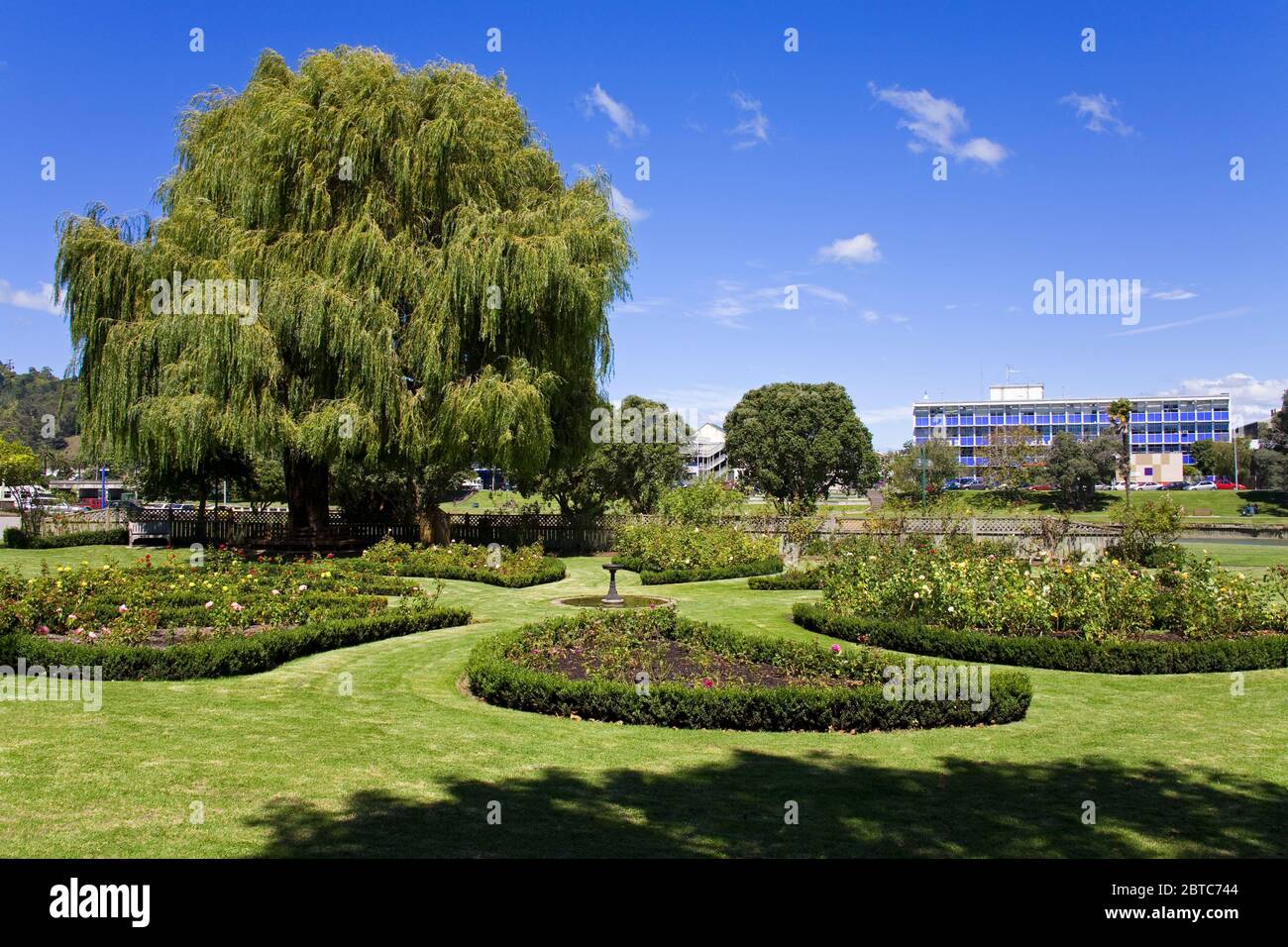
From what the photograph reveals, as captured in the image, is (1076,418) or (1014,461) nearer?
(1014,461)

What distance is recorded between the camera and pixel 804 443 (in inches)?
2338

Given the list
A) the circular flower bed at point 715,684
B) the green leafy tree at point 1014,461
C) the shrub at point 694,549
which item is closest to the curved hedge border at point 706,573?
the shrub at point 694,549

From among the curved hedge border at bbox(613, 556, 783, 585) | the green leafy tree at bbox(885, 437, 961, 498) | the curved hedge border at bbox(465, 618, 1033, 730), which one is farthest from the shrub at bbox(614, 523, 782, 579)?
the green leafy tree at bbox(885, 437, 961, 498)

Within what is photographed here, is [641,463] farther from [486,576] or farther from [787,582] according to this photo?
[787,582]

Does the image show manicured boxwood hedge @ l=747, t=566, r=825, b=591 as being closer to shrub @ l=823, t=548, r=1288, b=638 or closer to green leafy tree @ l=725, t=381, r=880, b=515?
→ shrub @ l=823, t=548, r=1288, b=638

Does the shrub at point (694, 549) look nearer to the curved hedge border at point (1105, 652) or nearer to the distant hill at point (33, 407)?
the curved hedge border at point (1105, 652)

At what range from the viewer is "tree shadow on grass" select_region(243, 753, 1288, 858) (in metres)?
4.92

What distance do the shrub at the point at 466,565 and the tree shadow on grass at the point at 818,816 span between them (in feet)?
45.1

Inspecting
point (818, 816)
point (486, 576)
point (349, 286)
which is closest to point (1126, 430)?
point (349, 286)

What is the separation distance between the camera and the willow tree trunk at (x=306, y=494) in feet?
90.1

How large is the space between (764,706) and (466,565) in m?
13.8

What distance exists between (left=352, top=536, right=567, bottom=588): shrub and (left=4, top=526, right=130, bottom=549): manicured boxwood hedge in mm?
13832

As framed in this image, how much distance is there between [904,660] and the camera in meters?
9.63
